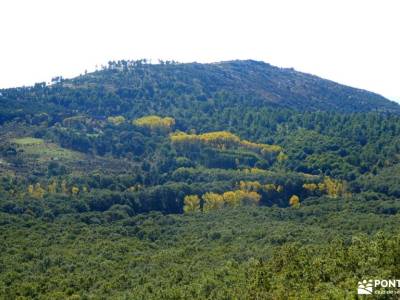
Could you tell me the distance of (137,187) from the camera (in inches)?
5310

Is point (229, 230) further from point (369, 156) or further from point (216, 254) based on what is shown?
point (369, 156)

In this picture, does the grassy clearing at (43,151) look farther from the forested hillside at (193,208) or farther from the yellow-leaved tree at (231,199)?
the yellow-leaved tree at (231,199)

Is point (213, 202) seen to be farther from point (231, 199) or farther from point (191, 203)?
point (191, 203)

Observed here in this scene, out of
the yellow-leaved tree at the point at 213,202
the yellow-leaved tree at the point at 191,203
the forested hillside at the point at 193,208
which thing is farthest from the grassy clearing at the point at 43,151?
the yellow-leaved tree at the point at 213,202

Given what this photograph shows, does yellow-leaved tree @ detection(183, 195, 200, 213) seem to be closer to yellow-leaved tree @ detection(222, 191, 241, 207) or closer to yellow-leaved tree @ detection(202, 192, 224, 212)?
yellow-leaved tree @ detection(202, 192, 224, 212)

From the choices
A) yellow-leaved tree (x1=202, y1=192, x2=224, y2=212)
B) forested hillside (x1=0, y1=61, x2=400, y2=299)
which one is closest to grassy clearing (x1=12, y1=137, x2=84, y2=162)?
Result: forested hillside (x1=0, y1=61, x2=400, y2=299)

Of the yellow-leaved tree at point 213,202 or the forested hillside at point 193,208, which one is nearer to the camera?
the forested hillside at point 193,208

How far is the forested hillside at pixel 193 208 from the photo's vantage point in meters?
54.0

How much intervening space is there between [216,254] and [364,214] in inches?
1461

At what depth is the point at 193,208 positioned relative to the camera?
412 feet

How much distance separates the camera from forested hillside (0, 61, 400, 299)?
54.0 m

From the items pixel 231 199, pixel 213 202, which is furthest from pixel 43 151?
pixel 231 199

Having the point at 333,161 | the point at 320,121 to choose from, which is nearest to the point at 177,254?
the point at 333,161

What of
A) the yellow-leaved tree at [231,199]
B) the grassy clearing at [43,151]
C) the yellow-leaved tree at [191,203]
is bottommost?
the yellow-leaved tree at [191,203]
